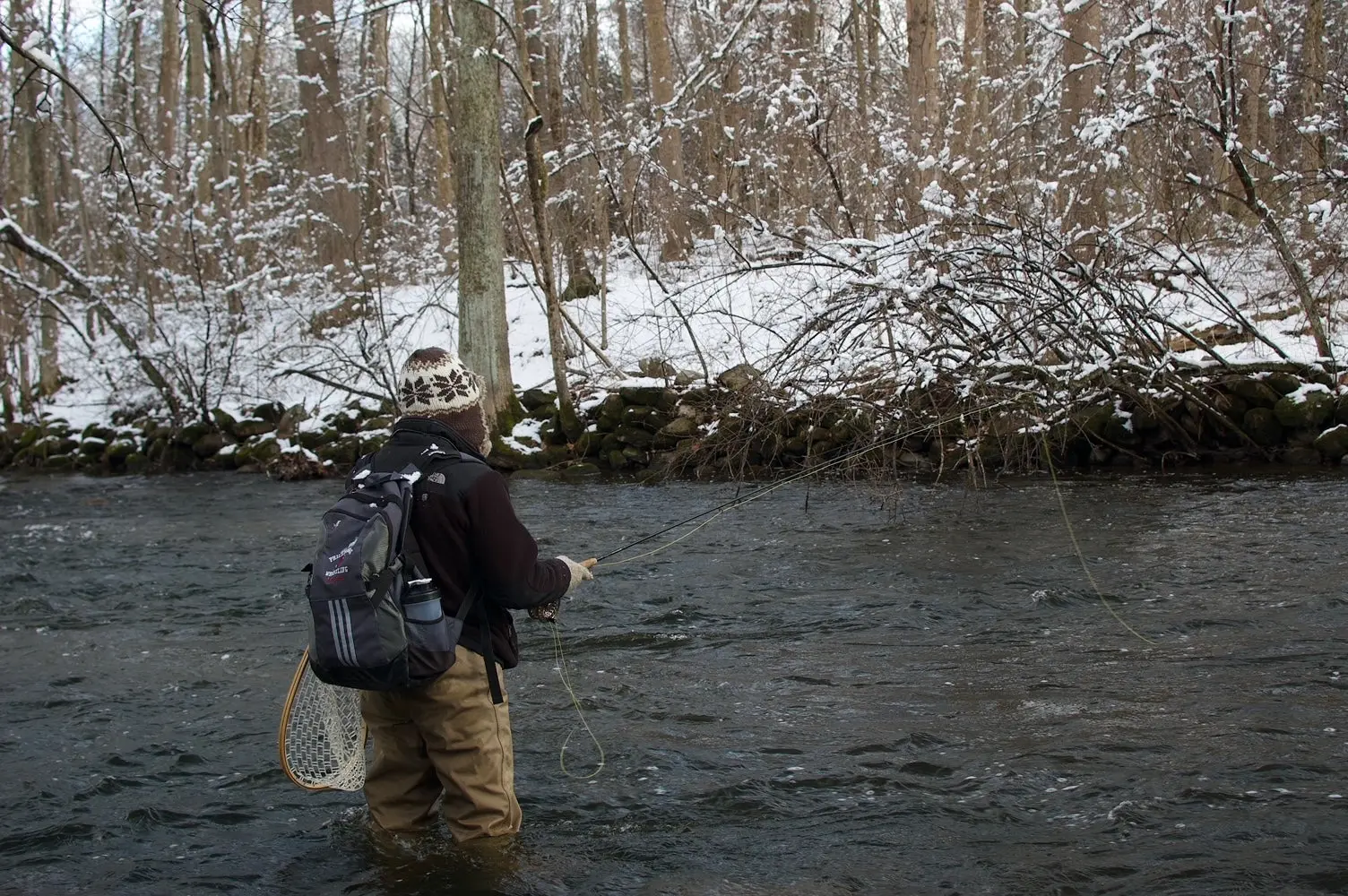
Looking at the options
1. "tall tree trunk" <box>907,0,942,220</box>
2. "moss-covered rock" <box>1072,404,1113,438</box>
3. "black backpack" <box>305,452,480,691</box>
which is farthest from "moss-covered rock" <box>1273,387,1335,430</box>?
"black backpack" <box>305,452,480,691</box>

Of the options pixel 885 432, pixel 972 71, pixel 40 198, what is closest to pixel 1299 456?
pixel 885 432

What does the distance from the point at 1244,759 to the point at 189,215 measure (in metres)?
17.8

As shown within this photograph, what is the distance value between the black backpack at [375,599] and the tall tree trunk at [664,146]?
16.4 metres

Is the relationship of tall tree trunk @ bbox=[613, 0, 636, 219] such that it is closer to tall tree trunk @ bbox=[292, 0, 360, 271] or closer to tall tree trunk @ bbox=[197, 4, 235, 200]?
tall tree trunk @ bbox=[292, 0, 360, 271]

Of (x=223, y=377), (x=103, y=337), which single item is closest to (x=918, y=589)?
(x=223, y=377)

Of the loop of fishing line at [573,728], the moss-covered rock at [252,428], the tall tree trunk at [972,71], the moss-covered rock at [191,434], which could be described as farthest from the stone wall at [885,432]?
the tall tree trunk at [972,71]

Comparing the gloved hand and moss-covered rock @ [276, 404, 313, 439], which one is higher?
moss-covered rock @ [276, 404, 313, 439]

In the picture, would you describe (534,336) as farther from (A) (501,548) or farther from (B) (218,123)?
(A) (501,548)

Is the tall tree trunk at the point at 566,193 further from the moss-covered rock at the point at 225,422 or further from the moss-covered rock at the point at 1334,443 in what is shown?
the moss-covered rock at the point at 1334,443

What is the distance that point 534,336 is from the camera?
2108 centimetres

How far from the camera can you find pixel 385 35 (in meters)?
31.0

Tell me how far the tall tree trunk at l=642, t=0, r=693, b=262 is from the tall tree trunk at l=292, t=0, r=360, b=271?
558 centimetres

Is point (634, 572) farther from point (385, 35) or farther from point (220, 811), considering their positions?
point (385, 35)

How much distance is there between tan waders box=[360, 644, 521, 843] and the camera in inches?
152
